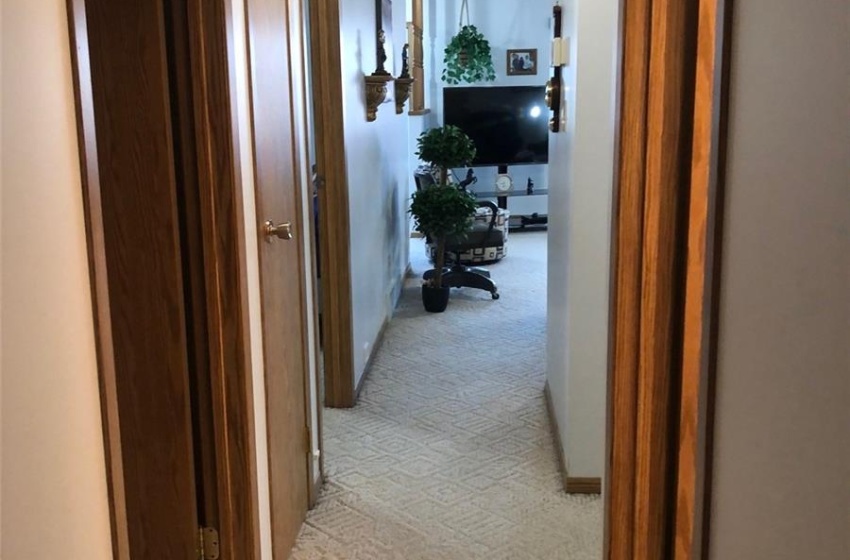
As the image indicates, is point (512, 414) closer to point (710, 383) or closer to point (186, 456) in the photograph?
point (186, 456)

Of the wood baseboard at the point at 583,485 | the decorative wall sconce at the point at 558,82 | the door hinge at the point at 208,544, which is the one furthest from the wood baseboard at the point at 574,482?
the door hinge at the point at 208,544

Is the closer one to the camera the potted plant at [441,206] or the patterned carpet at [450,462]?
the patterned carpet at [450,462]

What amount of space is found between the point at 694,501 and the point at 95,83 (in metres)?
1.46

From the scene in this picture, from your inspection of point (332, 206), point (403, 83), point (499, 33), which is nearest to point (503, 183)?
point (499, 33)

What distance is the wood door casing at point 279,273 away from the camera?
215 cm

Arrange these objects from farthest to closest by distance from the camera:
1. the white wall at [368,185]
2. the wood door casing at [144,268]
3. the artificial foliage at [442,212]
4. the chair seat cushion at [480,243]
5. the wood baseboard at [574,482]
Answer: the chair seat cushion at [480,243] → the artificial foliage at [442,212] → the white wall at [368,185] → the wood baseboard at [574,482] → the wood door casing at [144,268]

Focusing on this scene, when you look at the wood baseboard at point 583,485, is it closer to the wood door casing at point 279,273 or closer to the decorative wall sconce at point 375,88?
the wood door casing at point 279,273

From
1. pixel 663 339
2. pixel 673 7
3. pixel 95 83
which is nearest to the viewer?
pixel 673 7

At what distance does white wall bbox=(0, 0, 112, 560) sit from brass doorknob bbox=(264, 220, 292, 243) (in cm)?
116

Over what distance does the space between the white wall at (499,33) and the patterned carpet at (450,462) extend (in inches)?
151

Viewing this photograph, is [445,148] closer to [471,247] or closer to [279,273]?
[471,247]

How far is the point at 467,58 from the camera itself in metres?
7.86

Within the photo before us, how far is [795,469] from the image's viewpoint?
748 mm

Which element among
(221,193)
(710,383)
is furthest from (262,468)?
(710,383)
